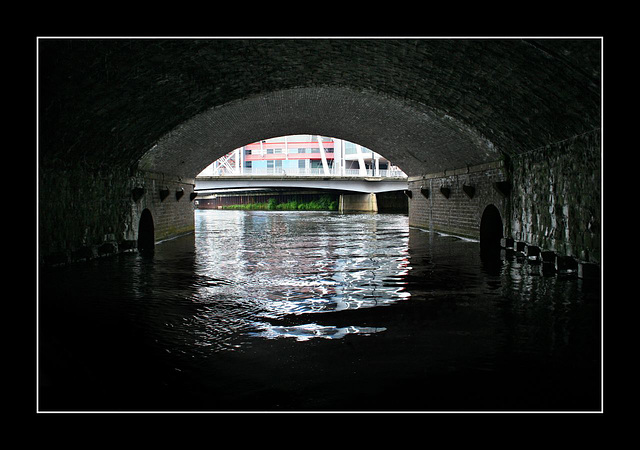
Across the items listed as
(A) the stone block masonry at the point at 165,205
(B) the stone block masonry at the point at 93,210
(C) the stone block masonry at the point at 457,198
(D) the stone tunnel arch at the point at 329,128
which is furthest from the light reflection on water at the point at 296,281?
(D) the stone tunnel arch at the point at 329,128

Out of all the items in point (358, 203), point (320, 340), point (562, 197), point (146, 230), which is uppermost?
point (358, 203)

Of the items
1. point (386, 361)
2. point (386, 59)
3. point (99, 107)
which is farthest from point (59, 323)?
point (386, 59)

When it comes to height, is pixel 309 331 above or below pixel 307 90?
below

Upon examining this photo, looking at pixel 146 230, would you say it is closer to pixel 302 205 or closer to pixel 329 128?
pixel 329 128

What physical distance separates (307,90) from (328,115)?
182 inches

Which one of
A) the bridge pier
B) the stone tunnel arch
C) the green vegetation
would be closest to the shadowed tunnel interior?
the stone tunnel arch

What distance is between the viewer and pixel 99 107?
1086 centimetres

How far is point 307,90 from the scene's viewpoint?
51.9 ft

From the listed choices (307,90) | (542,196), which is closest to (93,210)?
(307,90)

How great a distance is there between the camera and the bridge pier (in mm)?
51787

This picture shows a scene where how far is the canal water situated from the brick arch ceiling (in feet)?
10.1

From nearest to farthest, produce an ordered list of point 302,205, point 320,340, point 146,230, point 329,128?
1. point 320,340
2. point 146,230
3. point 329,128
4. point 302,205
